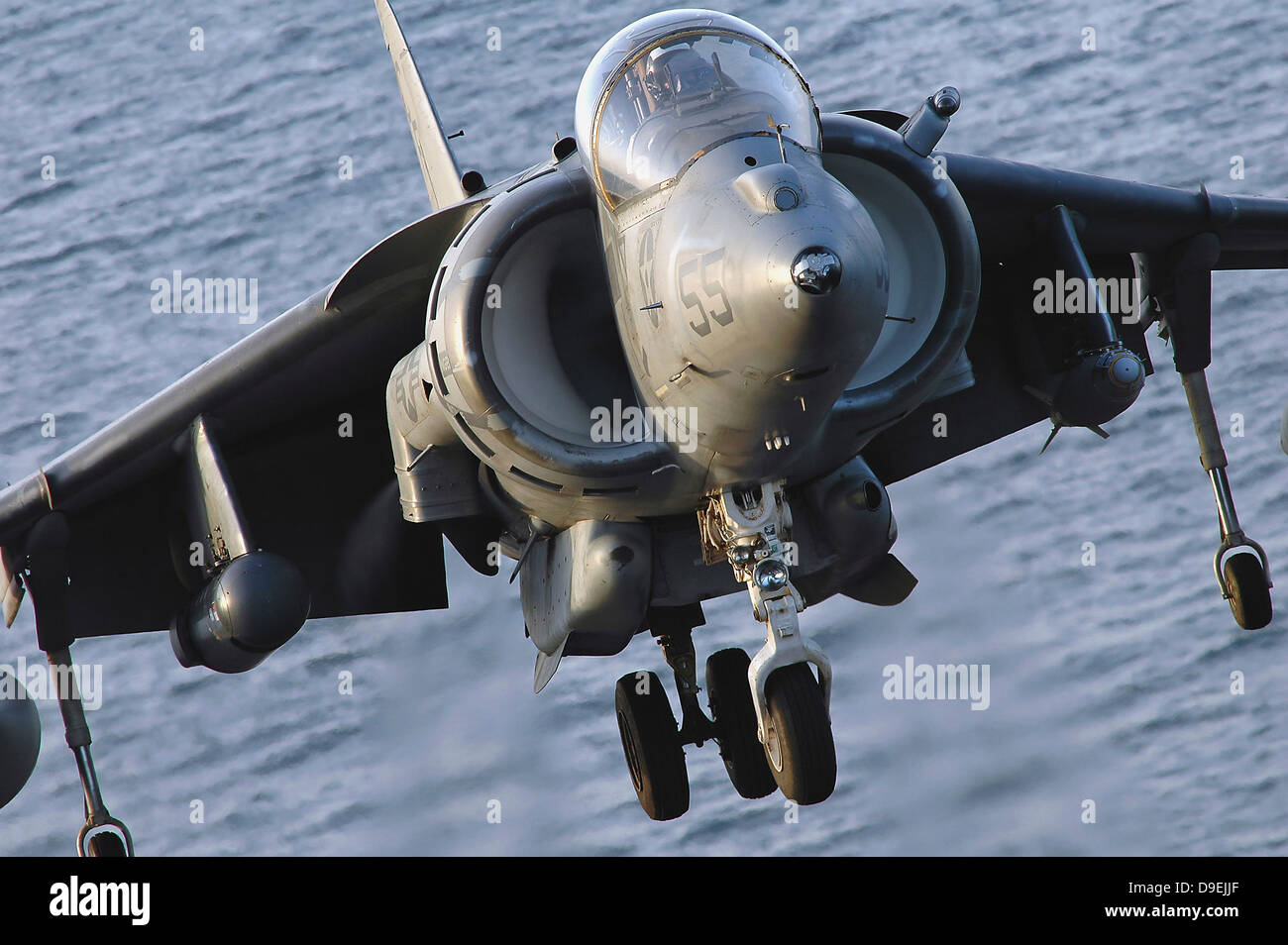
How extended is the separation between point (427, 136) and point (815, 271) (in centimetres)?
666

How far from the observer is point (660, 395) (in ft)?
24.2

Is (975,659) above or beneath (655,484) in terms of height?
beneath

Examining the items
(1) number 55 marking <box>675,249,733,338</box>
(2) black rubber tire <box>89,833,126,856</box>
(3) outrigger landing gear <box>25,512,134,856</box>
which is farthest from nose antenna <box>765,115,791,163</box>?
(2) black rubber tire <box>89,833,126,856</box>

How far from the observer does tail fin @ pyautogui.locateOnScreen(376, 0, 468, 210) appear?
1166 cm

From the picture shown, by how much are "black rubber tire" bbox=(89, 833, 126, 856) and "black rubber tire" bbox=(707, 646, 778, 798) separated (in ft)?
13.1

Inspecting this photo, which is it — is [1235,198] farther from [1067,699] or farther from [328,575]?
[1067,699]

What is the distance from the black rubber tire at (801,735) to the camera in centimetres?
763

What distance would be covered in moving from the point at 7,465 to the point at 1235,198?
1506 cm

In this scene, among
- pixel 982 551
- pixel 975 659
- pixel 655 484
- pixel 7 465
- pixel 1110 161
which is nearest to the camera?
pixel 655 484

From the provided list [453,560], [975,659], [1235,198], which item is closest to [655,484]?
[1235,198]

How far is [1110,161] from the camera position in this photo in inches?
861
